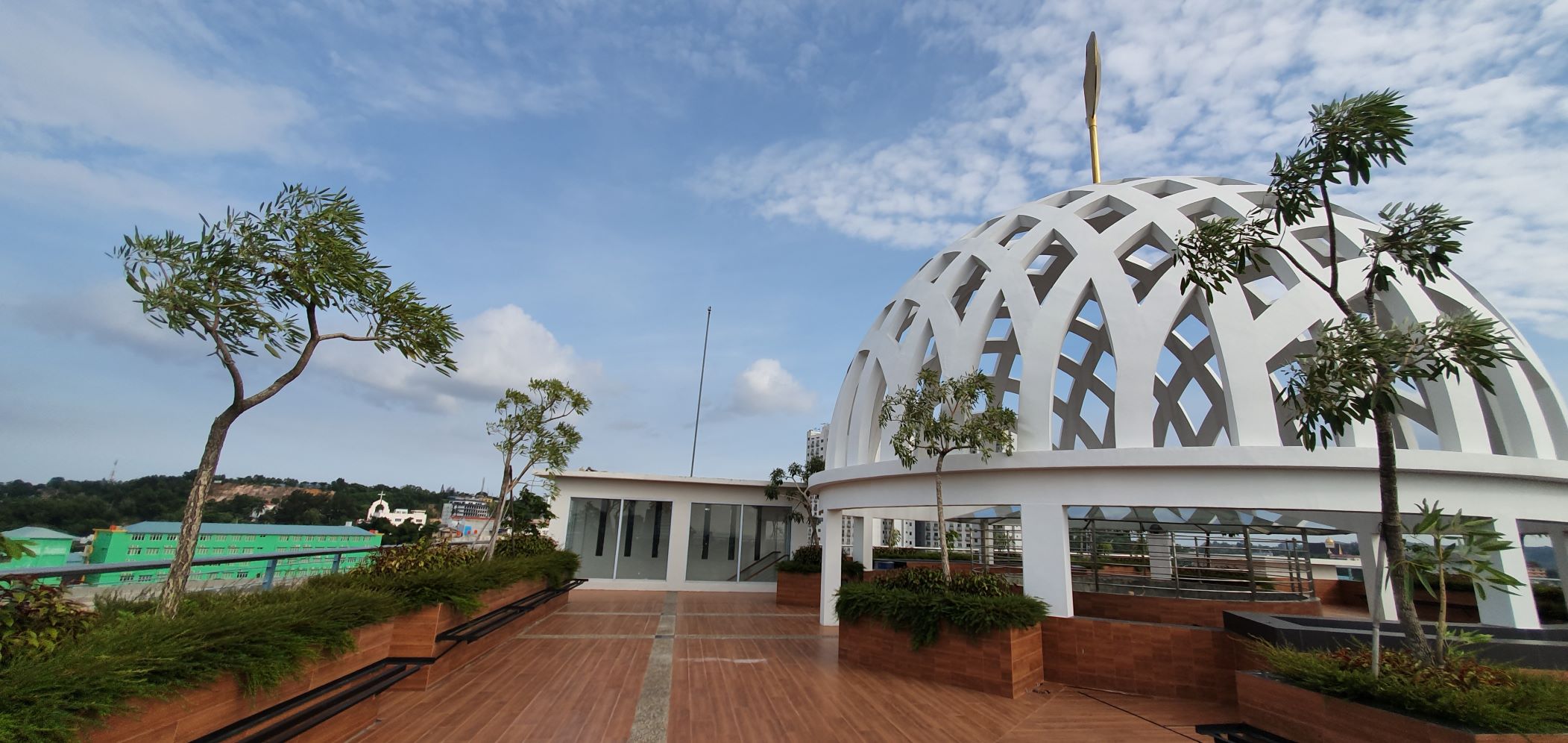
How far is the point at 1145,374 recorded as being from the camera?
872 centimetres

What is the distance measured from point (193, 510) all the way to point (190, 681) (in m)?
1.59

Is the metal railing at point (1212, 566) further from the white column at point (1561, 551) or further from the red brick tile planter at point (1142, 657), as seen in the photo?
the red brick tile planter at point (1142, 657)

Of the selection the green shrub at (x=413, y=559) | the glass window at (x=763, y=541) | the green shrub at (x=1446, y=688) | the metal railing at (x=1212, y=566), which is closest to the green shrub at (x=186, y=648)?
the green shrub at (x=413, y=559)

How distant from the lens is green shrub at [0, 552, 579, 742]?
9.23ft

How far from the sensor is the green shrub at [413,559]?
8.02 m

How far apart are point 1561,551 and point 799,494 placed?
50.9ft

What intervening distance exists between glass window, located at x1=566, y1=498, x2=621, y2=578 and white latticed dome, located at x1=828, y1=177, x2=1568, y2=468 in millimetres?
9154

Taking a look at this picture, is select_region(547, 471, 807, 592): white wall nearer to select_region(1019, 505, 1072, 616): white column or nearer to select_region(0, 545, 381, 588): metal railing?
select_region(0, 545, 381, 588): metal railing

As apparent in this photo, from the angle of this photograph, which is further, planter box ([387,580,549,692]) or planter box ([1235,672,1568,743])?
planter box ([387,580,549,692])

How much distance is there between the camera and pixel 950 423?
936 centimetres

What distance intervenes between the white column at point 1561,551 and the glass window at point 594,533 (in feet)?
65.8

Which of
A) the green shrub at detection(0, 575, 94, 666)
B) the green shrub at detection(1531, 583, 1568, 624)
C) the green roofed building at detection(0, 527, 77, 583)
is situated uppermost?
the green roofed building at detection(0, 527, 77, 583)

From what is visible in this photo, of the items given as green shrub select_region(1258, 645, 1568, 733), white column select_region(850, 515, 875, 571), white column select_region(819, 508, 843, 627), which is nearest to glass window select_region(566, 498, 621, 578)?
white column select_region(850, 515, 875, 571)

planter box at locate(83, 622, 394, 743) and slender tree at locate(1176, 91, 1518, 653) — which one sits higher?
slender tree at locate(1176, 91, 1518, 653)
